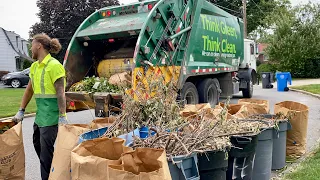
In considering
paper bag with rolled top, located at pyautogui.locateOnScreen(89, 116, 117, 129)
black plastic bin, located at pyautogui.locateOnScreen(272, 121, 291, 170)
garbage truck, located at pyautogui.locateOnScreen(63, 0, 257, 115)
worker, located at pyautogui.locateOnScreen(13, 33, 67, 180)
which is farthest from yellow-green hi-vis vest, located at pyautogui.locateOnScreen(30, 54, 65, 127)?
→ black plastic bin, located at pyautogui.locateOnScreen(272, 121, 291, 170)

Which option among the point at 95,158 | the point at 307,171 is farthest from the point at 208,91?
the point at 95,158

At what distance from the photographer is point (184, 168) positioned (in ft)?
9.11

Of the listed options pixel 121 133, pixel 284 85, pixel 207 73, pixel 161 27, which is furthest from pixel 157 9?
pixel 284 85

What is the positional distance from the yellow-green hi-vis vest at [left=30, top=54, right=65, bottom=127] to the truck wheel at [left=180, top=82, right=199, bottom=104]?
4.26 m

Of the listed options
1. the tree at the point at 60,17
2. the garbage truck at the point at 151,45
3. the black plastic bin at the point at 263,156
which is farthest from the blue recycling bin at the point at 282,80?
the tree at the point at 60,17

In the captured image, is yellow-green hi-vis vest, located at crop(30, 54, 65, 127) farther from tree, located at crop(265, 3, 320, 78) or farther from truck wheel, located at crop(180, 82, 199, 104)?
tree, located at crop(265, 3, 320, 78)

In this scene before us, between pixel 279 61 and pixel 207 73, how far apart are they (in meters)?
19.3

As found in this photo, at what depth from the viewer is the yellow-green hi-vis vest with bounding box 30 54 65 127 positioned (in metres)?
3.52

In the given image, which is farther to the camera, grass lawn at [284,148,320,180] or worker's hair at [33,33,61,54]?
grass lawn at [284,148,320,180]

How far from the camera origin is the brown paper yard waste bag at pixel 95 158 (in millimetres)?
2381

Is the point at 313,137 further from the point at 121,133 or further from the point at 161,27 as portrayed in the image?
the point at 121,133

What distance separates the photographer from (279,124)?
14.4 feet

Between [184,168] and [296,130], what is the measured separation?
2.75 meters

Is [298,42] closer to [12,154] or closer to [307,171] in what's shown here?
[307,171]
